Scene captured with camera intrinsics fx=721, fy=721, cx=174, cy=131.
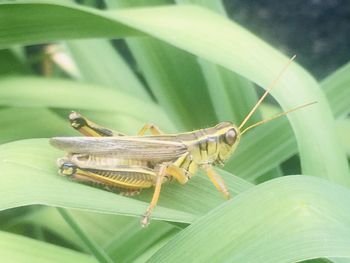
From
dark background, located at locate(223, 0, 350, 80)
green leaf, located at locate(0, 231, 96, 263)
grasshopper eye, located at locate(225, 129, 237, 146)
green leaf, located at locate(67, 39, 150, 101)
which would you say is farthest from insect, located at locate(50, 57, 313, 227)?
dark background, located at locate(223, 0, 350, 80)

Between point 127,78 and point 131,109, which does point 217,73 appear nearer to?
point 131,109

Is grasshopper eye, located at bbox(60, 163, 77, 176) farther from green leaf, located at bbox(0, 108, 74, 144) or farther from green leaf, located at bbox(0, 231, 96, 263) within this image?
green leaf, located at bbox(0, 108, 74, 144)

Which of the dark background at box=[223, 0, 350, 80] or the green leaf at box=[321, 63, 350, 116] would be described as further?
the dark background at box=[223, 0, 350, 80]

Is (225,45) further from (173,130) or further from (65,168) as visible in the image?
(65,168)

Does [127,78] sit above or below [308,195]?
above

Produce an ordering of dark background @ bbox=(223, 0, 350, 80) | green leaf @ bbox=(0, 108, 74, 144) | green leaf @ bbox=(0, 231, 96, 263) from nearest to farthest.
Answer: green leaf @ bbox=(0, 231, 96, 263) → green leaf @ bbox=(0, 108, 74, 144) → dark background @ bbox=(223, 0, 350, 80)

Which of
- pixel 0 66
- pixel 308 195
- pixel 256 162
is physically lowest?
pixel 308 195

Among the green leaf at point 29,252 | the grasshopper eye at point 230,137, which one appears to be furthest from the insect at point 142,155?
the green leaf at point 29,252

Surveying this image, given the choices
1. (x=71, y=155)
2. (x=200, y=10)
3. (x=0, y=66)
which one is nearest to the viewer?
(x=71, y=155)

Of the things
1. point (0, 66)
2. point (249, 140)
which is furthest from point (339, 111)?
point (0, 66)
